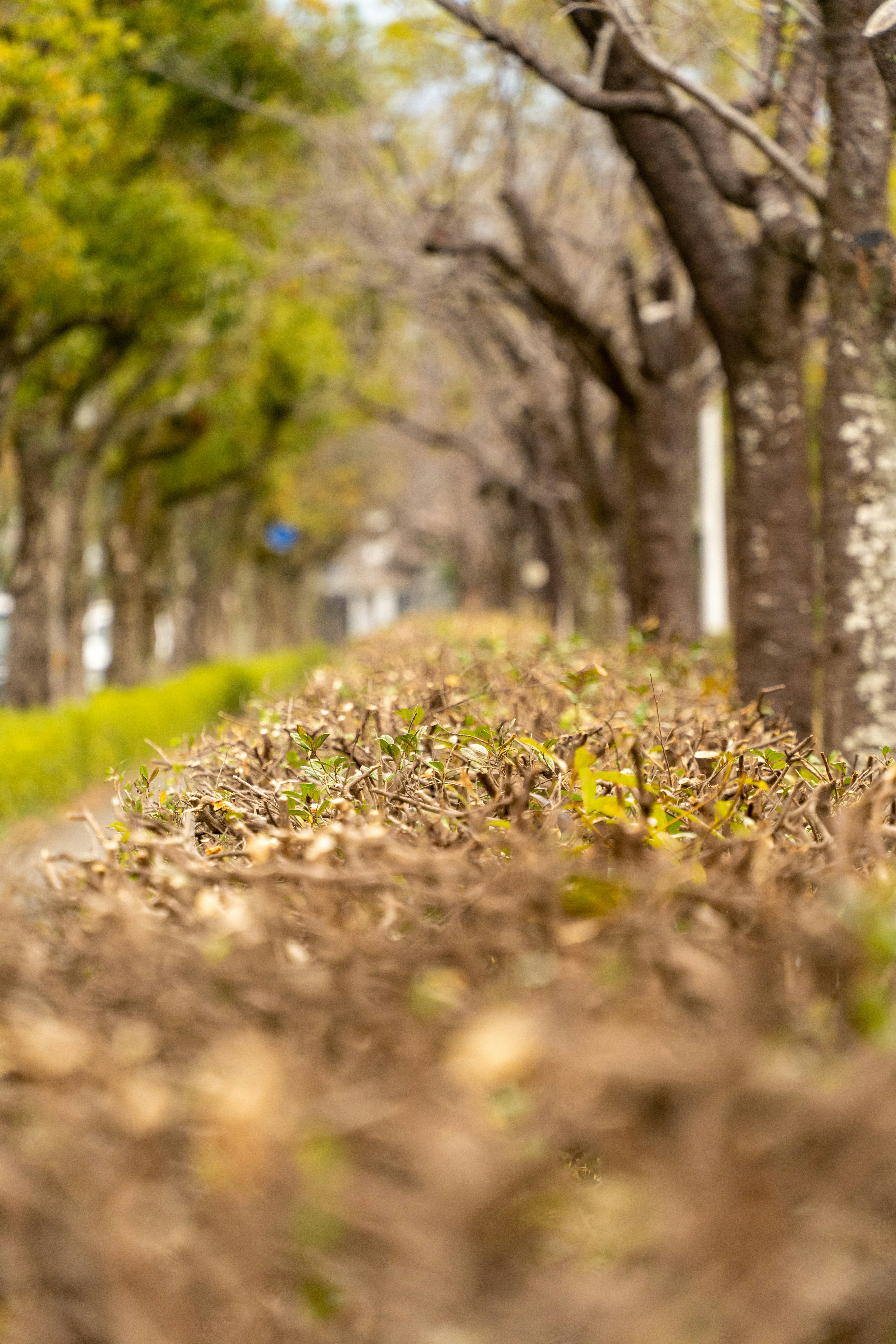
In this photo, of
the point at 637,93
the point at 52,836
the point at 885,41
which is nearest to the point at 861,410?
the point at 885,41

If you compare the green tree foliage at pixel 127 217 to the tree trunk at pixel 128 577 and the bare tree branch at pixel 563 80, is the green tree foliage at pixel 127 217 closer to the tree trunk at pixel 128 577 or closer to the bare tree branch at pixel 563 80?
the tree trunk at pixel 128 577

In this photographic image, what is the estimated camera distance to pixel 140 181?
16.5 m

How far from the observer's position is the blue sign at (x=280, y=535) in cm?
3938

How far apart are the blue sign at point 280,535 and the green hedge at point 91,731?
14.9 meters

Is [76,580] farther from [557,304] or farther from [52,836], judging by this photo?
[557,304]

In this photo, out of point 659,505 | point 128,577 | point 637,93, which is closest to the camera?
point 637,93

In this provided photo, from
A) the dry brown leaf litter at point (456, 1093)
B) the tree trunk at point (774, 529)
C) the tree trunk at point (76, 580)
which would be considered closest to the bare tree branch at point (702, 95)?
the tree trunk at point (774, 529)

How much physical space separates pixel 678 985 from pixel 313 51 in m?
18.2

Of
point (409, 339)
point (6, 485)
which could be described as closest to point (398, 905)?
point (409, 339)

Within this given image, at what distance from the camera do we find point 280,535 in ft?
129

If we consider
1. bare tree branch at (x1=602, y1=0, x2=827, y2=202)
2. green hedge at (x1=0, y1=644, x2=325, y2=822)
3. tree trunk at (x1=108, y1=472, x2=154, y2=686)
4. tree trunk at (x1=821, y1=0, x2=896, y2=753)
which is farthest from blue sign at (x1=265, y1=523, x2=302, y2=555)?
tree trunk at (x1=821, y1=0, x2=896, y2=753)

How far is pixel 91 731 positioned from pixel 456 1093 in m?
14.8

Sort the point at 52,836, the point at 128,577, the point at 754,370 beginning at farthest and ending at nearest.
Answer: the point at 128,577, the point at 52,836, the point at 754,370

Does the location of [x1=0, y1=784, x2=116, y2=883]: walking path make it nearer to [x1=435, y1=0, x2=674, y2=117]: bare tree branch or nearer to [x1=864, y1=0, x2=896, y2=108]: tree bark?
[x1=864, y1=0, x2=896, y2=108]: tree bark
